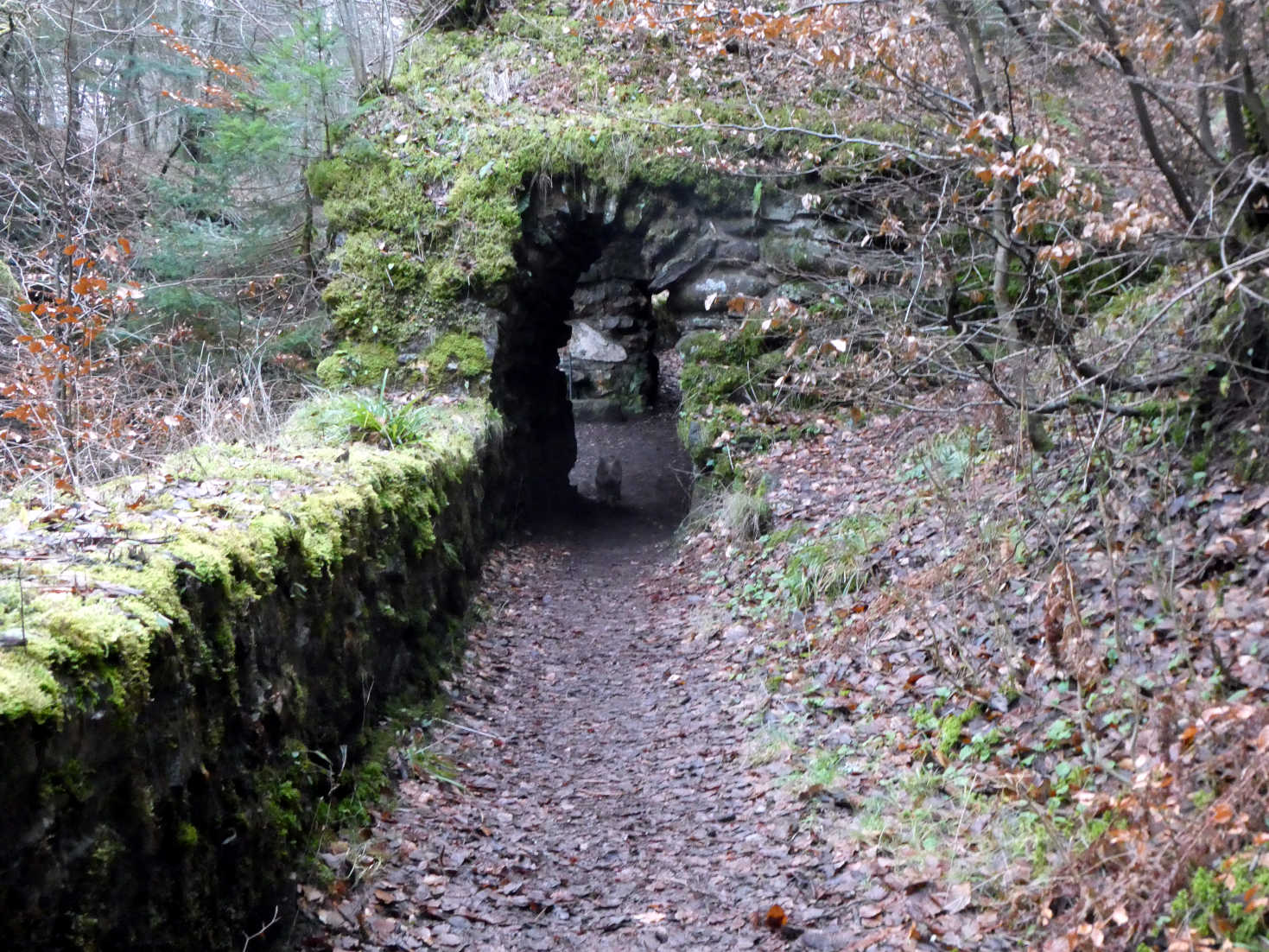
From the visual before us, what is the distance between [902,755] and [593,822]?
162 centimetres

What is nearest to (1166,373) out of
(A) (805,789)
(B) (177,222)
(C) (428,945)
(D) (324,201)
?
(A) (805,789)

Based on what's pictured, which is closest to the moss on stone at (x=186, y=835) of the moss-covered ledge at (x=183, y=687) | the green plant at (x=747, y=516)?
the moss-covered ledge at (x=183, y=687)

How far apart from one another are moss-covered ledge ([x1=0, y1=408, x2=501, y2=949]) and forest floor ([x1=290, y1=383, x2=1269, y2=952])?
0.57 metres

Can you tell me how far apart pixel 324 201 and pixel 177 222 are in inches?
73.7

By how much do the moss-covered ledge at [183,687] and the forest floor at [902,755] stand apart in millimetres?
570

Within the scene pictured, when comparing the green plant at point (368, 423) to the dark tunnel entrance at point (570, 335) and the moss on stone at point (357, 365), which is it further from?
the dark tunnel entrance at point (570, 335)

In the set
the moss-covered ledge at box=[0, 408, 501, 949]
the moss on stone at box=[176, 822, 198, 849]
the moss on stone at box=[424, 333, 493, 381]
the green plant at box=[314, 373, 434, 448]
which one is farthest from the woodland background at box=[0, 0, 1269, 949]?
the moss on stone at box=[176, 822, 198, 849]

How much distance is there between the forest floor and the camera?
320 centimetres

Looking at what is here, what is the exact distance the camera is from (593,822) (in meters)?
4.72

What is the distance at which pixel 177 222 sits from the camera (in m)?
11.5

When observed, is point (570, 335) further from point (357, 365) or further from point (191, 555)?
point (191, 555)

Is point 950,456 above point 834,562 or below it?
above

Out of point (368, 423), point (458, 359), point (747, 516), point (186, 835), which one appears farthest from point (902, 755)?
point (458, 359)

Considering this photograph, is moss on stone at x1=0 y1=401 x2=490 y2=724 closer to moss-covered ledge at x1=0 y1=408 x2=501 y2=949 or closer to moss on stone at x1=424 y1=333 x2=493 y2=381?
moss-covered ledge at x1=0 y1=408 x2=501 y2=949
